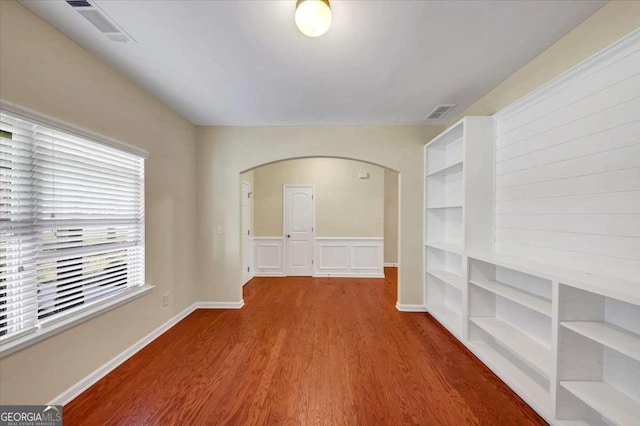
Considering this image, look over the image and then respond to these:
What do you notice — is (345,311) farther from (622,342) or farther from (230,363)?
(622,342)

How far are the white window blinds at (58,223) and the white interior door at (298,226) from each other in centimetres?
346

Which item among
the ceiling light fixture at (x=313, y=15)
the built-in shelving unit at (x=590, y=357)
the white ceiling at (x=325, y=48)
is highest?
the white ceiling at (x=325, y=48)

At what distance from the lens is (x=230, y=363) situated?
2438mm

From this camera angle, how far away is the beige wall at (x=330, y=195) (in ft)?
19.2

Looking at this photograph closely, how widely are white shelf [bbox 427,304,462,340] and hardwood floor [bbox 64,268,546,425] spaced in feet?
0.33

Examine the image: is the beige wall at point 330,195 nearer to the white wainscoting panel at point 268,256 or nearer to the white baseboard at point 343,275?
the white wainscoting panel at point 268,256

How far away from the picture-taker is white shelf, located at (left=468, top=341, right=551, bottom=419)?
1.83m

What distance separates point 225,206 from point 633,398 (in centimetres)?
412

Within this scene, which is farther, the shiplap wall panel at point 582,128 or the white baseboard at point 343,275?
the white baseboard at point 343,275

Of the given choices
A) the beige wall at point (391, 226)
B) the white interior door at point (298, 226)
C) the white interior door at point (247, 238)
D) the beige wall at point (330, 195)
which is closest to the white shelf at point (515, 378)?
the beige wall at point (330, 195)

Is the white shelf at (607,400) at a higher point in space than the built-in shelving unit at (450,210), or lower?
lower

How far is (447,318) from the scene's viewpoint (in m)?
Answer: 3.21

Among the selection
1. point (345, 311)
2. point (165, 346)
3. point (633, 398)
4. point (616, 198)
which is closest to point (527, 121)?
point (616, 198)

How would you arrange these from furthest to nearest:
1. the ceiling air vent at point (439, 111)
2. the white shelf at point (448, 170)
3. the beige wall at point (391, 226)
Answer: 1. the beige wall at point (391, 226)
2. the ceiling air vent at point (439, 111)
3. the white shelf at point (448, 170)
